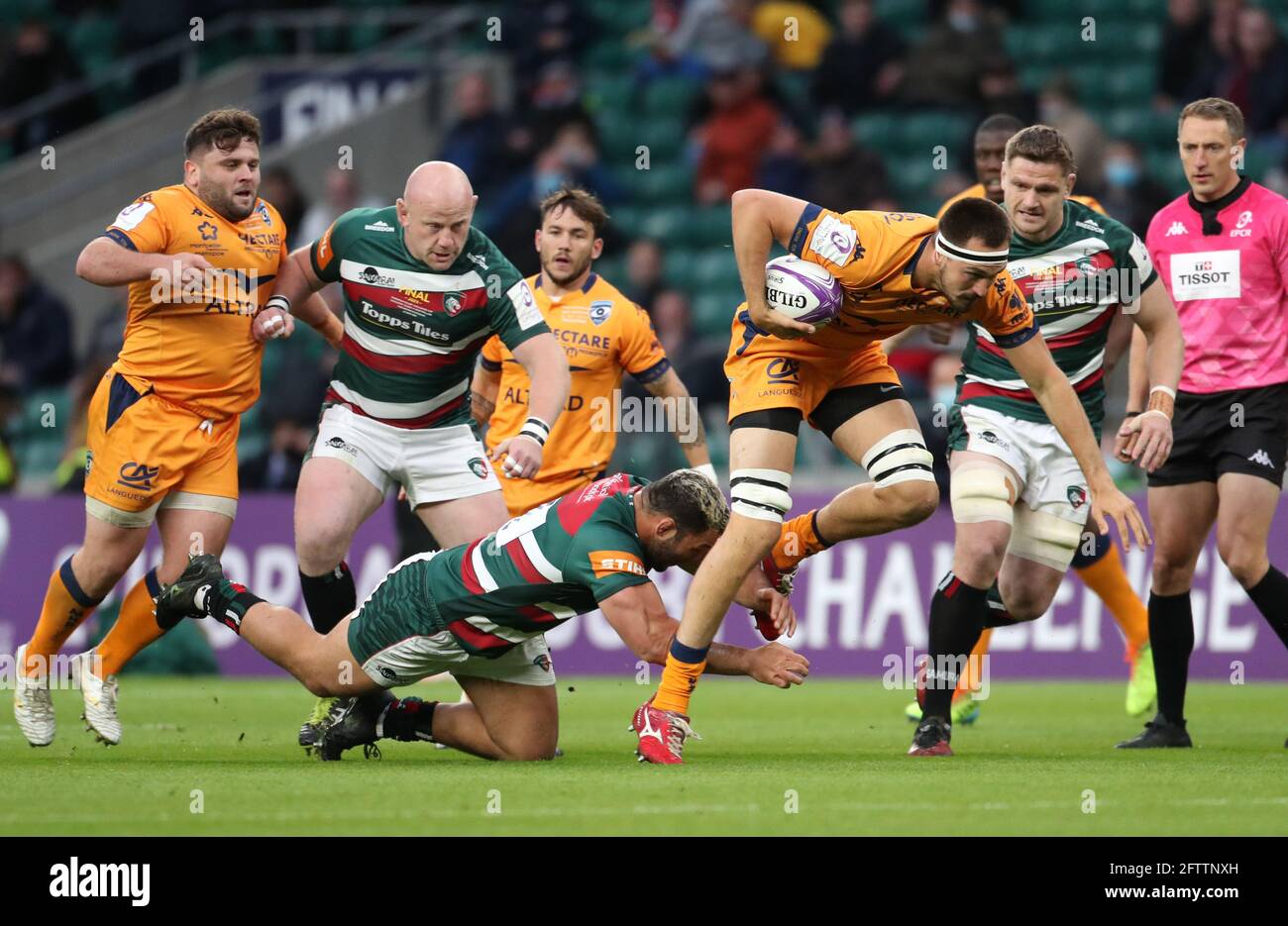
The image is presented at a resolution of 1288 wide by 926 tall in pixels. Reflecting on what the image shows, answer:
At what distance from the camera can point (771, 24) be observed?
19391 millimetres

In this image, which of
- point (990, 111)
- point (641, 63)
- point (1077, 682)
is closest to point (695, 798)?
Answer: point (1077, 682)

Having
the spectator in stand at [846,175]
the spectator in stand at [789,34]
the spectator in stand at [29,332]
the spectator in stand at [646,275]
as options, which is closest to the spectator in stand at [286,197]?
the spectator in stand at [29,332]

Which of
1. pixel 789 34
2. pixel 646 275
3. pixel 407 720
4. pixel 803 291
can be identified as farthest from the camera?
pixel 789 34

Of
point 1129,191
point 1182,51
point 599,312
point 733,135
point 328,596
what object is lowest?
point 328,596

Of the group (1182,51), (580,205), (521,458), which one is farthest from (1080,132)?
(521,458)

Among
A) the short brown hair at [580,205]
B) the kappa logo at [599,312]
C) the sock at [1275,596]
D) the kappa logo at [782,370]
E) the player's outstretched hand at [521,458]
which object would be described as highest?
the short brown hair at [580,205]

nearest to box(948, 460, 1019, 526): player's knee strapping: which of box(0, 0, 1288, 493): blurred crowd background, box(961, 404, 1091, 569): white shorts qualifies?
box(961, 404, 1091, 569): white shorts

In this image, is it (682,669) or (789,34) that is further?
(789,34)

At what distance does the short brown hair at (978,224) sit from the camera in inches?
282

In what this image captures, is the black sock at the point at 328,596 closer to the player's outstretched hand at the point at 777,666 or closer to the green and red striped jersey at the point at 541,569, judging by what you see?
the green and red striped jersey at the point at 541,569

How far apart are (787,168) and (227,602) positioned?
10.8 meters

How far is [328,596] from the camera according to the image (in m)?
8.75

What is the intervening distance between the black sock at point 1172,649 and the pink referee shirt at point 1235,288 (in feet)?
3.49

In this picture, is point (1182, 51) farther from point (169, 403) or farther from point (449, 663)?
point (449, 663)
